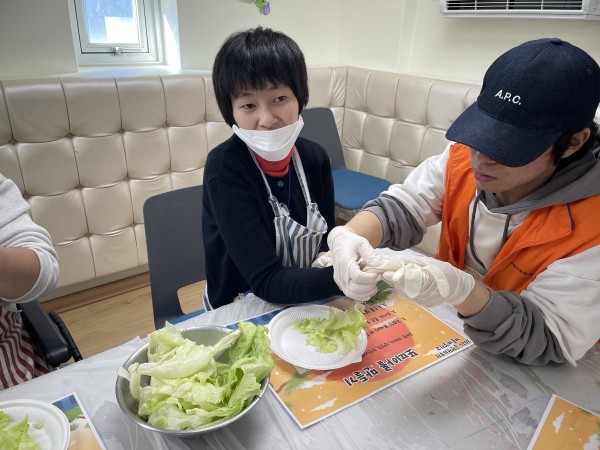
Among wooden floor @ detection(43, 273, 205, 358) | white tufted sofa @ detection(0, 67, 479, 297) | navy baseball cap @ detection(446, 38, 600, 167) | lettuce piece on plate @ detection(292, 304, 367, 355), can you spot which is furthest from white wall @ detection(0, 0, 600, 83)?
lettuce piece on plate @ detection(292, 304, 367, 355)

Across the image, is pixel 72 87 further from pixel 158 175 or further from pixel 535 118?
pixel 535 118

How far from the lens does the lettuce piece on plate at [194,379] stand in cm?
70

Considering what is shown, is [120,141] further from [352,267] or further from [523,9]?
[523,9]

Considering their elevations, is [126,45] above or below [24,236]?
above

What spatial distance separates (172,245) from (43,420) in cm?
75

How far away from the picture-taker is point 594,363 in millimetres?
959

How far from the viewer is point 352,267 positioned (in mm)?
961

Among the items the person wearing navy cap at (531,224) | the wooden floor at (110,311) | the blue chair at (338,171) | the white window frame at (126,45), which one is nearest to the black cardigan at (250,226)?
the person wearing navy cap at (531,224)

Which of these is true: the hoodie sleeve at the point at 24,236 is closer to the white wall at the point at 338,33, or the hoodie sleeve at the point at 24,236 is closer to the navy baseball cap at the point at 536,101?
the navy baseball cap at the point at 536,101

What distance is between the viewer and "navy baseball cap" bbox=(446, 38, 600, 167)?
813 mm

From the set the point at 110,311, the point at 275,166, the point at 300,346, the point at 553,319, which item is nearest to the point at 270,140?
the point at 275,166

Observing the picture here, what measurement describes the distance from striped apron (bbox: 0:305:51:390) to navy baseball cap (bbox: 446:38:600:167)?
119 centimetres

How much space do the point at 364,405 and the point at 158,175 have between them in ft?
6.58

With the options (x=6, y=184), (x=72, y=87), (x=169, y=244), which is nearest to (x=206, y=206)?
(x=169, y=244)
